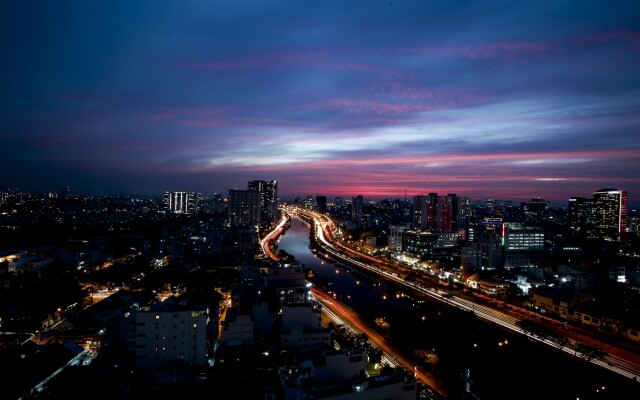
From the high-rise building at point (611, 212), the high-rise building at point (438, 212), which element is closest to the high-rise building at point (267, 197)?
the high-rise building at point (438, 212)

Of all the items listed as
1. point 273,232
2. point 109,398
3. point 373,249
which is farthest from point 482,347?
point 273,232

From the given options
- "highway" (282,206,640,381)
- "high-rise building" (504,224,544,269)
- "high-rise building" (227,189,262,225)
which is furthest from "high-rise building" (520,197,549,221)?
"highway" (282,206,640,381)

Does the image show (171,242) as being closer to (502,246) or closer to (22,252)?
(22,252)

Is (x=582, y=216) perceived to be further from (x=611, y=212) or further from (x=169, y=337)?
(x=169, y=337)

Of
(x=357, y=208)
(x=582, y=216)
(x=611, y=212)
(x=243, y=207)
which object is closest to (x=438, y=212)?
(x=582, y=216)

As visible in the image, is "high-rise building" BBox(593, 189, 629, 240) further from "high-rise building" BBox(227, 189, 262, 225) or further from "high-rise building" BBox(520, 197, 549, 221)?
"high-rise building" BBox(227, 189, 262, 225)
